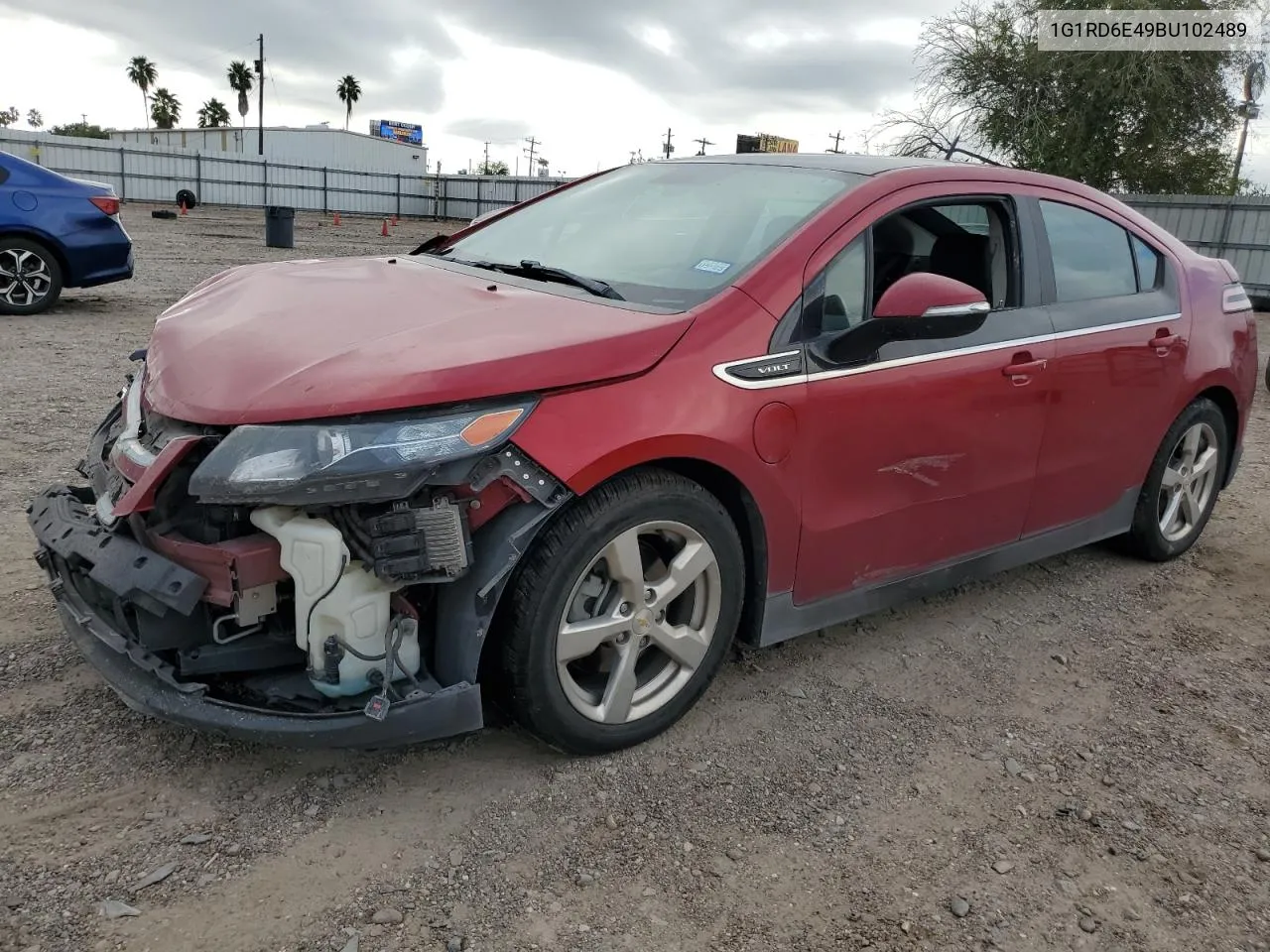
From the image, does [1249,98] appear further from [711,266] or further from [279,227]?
[711,266]

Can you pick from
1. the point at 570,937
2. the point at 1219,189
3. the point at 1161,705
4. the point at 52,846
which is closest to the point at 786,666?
the point at 1161,705

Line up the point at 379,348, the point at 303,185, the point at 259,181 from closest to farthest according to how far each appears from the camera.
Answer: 1. the point at 379,348
2. the point at 259,181
3. the point at 303,185

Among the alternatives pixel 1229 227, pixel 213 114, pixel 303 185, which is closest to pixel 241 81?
pixel 213 114

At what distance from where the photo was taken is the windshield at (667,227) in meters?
2.95

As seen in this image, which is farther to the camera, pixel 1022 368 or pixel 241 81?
pixel 241 81

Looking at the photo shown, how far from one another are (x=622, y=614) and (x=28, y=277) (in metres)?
8.53

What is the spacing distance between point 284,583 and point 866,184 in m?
2.11

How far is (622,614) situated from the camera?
8.68ft

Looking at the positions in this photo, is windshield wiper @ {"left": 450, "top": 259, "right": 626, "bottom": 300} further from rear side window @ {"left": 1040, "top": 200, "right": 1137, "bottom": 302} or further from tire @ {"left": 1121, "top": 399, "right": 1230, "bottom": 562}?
tire @ {"left": 1121, "top": 399, "right": 1230, "bottom": 562}

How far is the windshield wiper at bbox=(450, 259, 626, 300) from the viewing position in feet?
9.58

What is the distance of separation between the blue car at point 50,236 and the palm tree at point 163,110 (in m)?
84.7

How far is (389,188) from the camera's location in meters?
36.4

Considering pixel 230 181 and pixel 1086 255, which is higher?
pixel 230 181

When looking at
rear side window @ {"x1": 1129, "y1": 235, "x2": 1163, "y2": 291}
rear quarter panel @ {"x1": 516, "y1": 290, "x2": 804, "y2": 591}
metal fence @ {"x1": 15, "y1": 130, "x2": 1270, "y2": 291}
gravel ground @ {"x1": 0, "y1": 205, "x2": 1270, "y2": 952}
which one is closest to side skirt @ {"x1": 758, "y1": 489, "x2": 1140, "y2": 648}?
rear quarter panel @ {"x1": 516, "y1": 290, "x2": 804, "y2": 591}
